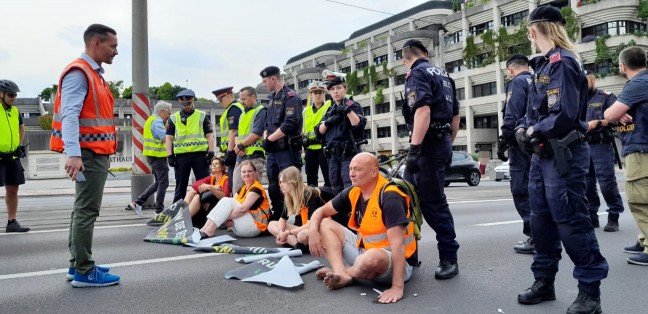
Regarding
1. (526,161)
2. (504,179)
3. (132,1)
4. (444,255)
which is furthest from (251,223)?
(504,179)

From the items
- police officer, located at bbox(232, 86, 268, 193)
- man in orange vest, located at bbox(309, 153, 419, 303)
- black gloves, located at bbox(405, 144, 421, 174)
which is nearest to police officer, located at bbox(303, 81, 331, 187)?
police officer, located at bbox(232, 86, 268, 193)

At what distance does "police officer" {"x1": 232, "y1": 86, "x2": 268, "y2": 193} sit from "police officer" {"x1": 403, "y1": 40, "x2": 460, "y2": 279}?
10.3 ft

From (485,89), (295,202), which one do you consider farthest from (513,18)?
(295,202)

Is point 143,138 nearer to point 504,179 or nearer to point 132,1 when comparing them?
point 132,1

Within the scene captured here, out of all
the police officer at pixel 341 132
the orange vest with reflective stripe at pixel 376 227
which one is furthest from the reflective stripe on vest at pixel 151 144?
the orange vest with reflective stripe at pixel 376 227

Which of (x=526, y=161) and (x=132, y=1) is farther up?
(x=132, y=1)

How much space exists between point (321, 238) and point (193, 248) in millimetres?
2131

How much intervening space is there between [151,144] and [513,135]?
608 cm

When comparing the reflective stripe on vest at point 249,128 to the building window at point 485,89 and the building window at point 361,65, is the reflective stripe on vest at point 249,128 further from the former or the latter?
the building window at point 361,65

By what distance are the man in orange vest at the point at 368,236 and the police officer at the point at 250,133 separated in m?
2.87

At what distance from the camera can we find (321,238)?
4.35 m

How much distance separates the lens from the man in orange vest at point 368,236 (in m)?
3.85

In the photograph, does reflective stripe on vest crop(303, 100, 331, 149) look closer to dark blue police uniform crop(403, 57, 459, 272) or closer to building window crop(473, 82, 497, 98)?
dark blue police uniform crop(403, 57, 459, 272)

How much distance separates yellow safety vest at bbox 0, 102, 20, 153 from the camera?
6863mm
